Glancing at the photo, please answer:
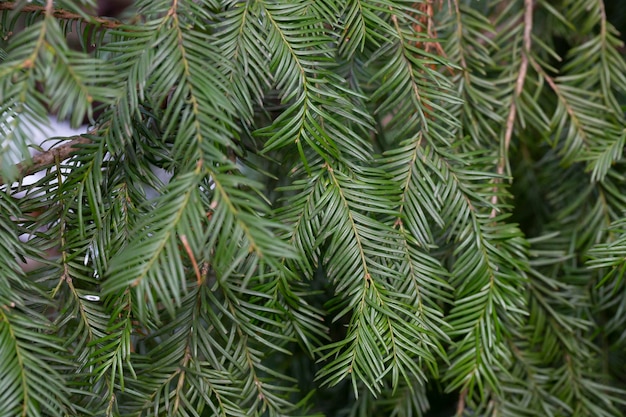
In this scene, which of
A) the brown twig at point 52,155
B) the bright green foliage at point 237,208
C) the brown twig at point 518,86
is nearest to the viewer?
the bright green foliage at point 237,208

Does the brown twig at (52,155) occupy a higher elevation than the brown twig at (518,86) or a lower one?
lower

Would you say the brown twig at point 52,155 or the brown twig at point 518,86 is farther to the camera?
the brown twig at point 518,86

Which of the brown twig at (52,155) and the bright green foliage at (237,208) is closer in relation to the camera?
the bright green foliage at (237,208)

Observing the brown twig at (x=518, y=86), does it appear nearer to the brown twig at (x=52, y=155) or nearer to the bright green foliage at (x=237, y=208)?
the bright green foliage at (x=237, y=208)

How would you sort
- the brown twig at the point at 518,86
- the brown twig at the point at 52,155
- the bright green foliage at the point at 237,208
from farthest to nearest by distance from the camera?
the brown twig at the point at 518,86 → the brown twig at the point at 52,155 → the bright green foliage at the point at 237,208

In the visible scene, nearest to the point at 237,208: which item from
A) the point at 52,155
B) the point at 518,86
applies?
the point at 52,155

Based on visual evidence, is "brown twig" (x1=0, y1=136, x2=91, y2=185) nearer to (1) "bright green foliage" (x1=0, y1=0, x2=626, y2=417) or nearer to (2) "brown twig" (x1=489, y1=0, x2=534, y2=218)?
(1) "bright green foliage" (x1=0, y1=0, x2=626, y2=417)

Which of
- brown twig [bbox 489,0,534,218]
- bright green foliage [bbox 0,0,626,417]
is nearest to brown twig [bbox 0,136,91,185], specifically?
bright green foliage [bbox 0,0,626,417]

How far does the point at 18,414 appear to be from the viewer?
1.12 feet

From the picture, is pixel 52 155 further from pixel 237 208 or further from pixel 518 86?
pixel 518 86

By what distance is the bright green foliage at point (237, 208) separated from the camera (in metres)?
0.32

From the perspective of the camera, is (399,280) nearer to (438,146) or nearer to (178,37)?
(438,146)

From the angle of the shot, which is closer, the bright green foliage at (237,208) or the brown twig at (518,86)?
the bright green foliage at (237,208)

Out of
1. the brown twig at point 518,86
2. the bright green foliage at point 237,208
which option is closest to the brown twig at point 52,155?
the bright green foliage at point 237,208
